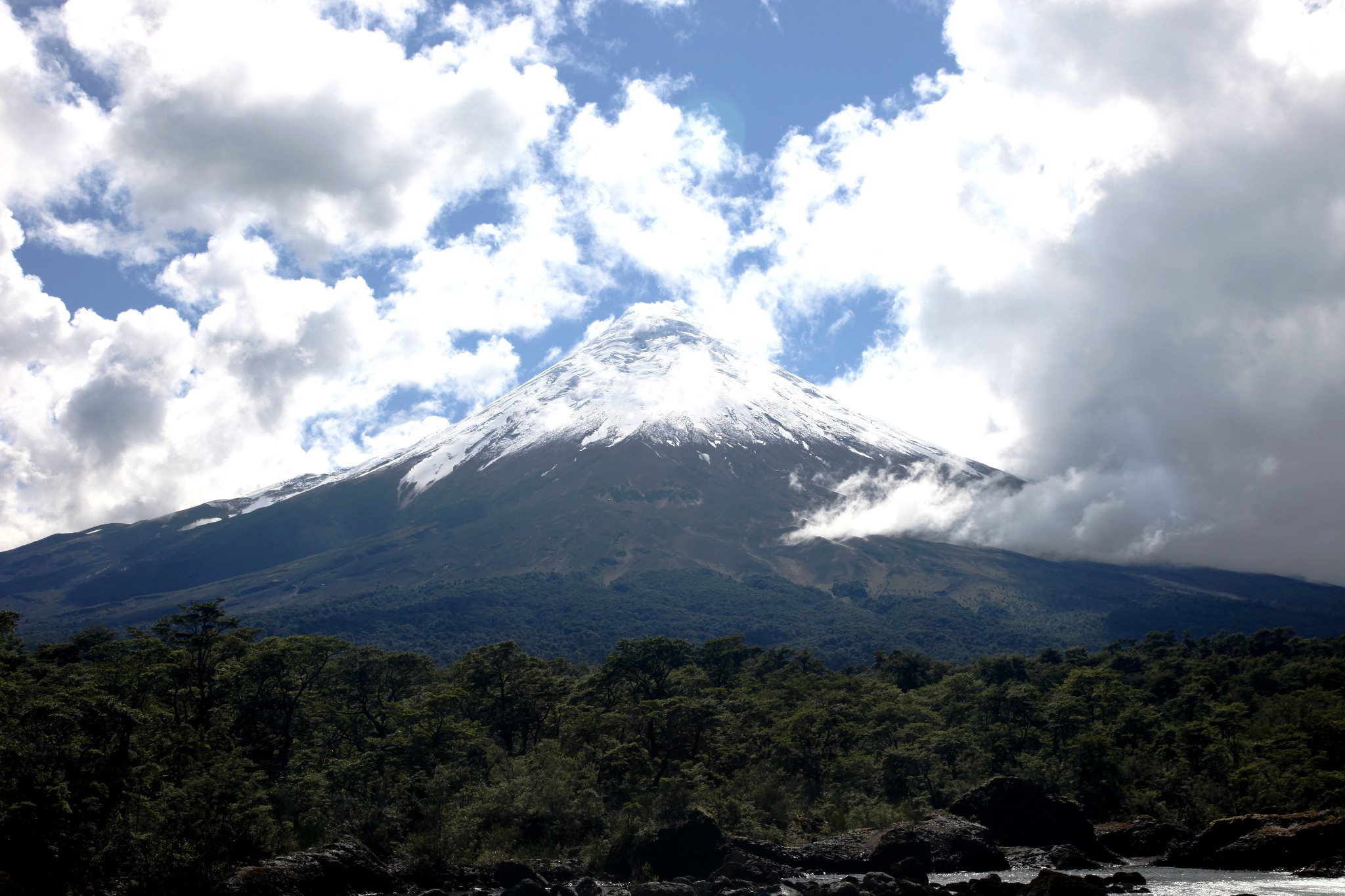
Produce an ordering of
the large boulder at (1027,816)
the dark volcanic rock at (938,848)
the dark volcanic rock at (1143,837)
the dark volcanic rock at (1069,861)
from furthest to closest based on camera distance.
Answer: the large boulder at (1027,816) → the dark volcanic rock at (1143,837) → the dark volcanic rock at (1069,861) → the dark volcanic rock at (938,848)

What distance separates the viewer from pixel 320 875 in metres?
26.7

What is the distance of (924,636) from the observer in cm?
16150

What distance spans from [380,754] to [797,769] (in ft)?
64.8

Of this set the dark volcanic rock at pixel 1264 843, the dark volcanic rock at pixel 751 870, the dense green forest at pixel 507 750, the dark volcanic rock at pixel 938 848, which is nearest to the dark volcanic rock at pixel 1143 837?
the dark volcanic rock at pixel 1264 843

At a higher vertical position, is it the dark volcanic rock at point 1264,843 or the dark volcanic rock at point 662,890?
the dark volcanic rock at point 662,890

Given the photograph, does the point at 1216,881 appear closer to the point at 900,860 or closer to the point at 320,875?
the point at 900,860

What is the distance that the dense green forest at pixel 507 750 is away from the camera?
23672 mm

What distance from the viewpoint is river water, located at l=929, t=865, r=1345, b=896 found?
89.8 feet

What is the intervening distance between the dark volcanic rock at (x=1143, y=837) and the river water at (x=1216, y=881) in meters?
2.25

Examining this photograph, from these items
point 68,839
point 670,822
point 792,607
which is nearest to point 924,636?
point 792,607

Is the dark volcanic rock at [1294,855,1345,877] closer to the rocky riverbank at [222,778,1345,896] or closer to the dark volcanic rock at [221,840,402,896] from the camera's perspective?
the rocky riverbank at [222,778,1345,896]

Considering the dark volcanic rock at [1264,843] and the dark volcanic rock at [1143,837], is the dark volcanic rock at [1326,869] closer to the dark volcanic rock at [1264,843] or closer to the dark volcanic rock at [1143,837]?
the dark volcanic rock at [1264,843]

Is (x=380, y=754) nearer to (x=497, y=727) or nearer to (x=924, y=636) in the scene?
(x=497, y=727)

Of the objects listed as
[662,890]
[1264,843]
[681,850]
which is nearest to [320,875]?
[662,890]
